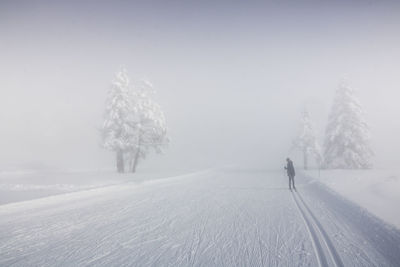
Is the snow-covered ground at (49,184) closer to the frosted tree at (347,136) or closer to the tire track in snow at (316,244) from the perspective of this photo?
the tire track in snow at (316,244)

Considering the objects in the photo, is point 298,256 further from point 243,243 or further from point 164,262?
point 164,262

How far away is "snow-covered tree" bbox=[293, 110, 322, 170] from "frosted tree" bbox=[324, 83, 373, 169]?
348 inches

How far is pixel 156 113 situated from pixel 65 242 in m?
25.2

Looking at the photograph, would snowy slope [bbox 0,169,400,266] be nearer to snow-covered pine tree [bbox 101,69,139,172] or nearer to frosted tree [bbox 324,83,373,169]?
snow-covered pine tree [bbox 101,69,139,172]

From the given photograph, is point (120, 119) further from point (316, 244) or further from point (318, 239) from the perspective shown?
point (316, 244)

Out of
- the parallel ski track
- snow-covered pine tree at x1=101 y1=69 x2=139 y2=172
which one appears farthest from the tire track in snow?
snow-covered pine tree at x1=101 y1=69 x2=139 y2=172

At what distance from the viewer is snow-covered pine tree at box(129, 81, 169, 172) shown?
1188 inches

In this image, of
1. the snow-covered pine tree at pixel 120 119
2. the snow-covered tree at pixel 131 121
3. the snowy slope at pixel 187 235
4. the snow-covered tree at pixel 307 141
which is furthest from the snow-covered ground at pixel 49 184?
the snow-covered tree at pixel 307 141

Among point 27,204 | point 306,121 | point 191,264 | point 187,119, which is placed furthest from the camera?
point 187,119

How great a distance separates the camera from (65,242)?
22.5 ft

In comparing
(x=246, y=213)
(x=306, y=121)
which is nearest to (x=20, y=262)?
(x=246, y=213)

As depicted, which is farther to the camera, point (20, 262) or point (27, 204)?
point (27, 204)

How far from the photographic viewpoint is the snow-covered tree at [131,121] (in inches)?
1121

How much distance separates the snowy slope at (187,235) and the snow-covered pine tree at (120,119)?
16.2 m
